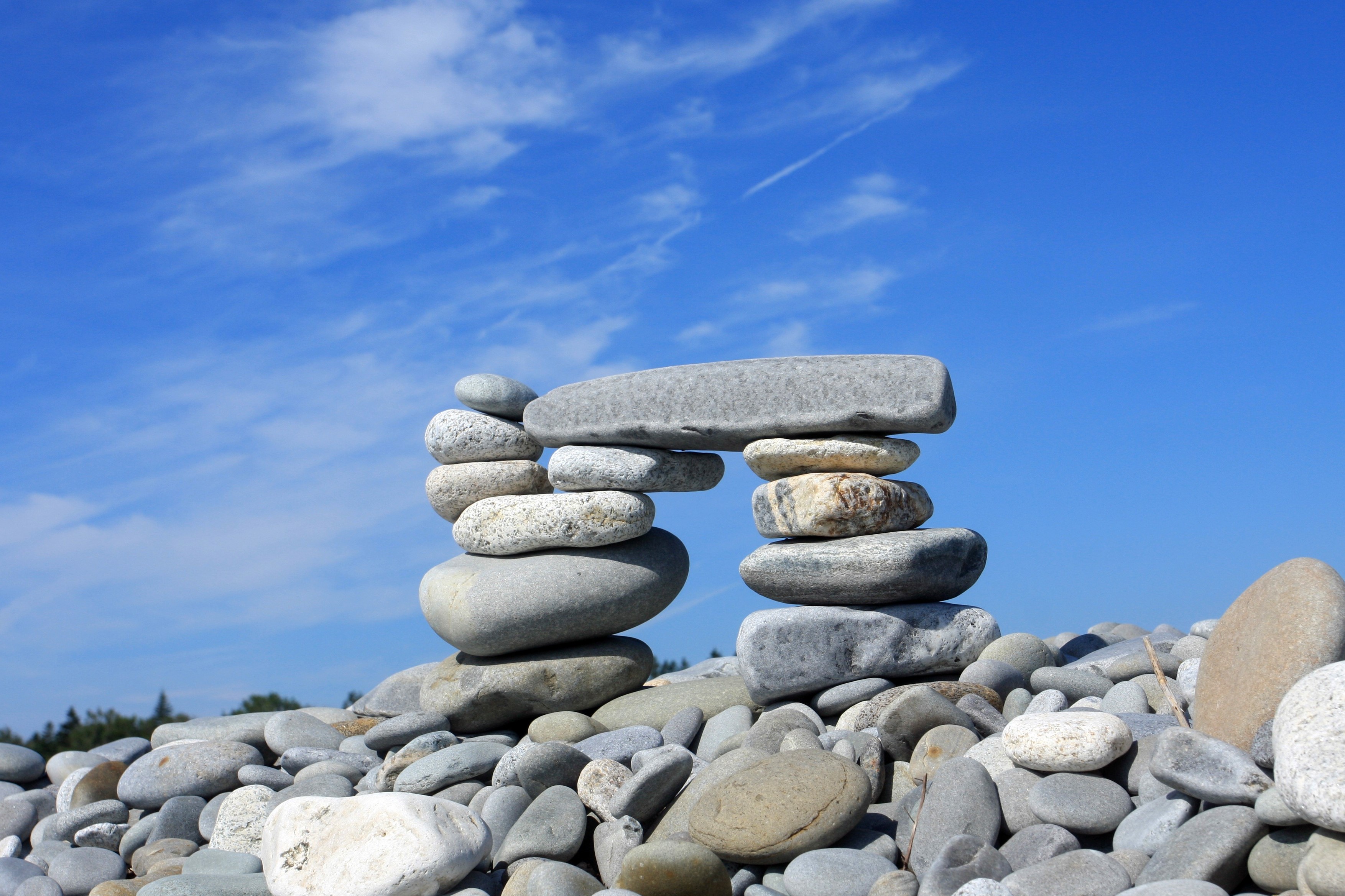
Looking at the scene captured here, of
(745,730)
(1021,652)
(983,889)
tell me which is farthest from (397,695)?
(983,889)

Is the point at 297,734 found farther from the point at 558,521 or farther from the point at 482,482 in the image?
the point at 558,521

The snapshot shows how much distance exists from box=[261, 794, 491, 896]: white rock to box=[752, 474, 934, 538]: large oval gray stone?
10.2 ft

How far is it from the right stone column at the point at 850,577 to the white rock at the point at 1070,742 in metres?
1.95

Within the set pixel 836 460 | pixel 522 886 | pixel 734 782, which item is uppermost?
pixel 836 460

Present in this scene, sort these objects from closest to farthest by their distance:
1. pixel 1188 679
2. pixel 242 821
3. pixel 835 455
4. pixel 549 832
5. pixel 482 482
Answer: pixel 549 832
pixel 1188 679
pixel 242 821
pixel 835 455
pixel 482 482

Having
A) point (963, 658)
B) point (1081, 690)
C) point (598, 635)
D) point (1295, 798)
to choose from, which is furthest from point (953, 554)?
point (1295, 798)

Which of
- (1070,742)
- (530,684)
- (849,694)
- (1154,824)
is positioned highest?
(530,684)

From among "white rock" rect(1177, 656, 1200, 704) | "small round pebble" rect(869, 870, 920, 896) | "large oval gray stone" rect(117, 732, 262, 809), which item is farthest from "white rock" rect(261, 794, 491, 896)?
"white rock" rect(1177, 656, 1200, 704)

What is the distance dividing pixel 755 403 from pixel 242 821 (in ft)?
14.6

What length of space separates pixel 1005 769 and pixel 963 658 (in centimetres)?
217

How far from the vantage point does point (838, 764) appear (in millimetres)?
5125

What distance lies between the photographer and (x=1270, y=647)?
4.97 metres

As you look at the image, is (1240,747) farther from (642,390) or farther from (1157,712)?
(642,390)

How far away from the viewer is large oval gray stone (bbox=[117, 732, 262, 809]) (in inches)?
308
